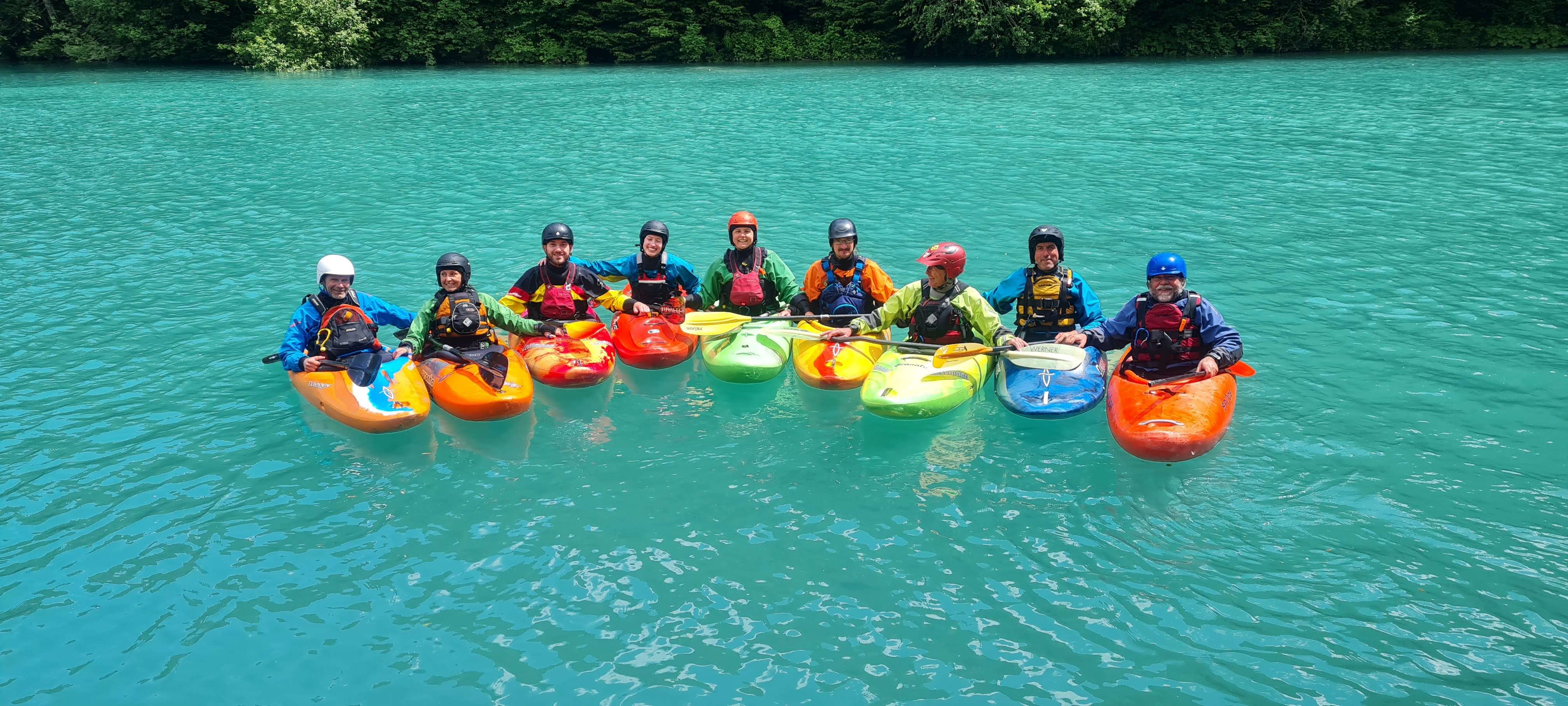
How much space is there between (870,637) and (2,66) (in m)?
43.3

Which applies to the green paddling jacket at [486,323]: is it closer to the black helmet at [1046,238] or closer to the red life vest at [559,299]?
the red life vest at [559,299]

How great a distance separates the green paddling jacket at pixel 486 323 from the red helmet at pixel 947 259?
2.85 meters

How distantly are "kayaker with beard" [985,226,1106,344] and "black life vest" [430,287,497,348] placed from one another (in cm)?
366

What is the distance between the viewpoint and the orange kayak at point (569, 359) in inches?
286

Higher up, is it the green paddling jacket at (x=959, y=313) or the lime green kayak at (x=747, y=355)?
the green paddling jacket at (x=959, y=313)

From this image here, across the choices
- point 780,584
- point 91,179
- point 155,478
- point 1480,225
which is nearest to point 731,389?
point 780,584

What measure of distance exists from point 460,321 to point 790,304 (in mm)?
2509

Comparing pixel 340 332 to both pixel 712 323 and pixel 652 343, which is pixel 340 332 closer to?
pixel 652 343

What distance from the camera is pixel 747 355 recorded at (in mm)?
7379

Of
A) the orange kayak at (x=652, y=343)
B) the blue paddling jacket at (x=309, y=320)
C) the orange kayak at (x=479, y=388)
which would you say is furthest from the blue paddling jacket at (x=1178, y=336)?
the blue paddling jacket at (x=309, y=320)

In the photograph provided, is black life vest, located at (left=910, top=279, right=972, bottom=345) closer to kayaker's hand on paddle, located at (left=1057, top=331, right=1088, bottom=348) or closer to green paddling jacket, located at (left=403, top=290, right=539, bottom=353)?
kayaker's hand on paddle, located at (left=1057, top=331, right=1088, bottom=348)

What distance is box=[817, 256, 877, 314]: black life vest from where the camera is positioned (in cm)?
789

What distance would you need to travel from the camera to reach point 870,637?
15.5 ft

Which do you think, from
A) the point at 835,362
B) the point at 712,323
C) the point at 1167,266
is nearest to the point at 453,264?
the point at 712,323
